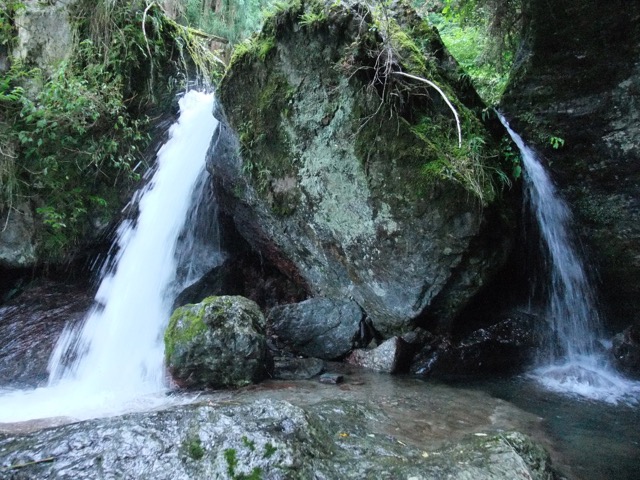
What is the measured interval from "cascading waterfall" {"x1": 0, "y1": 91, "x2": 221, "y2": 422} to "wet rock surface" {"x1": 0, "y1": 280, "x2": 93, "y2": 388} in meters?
0.18

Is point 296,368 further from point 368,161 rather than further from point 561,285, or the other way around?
point 561,285

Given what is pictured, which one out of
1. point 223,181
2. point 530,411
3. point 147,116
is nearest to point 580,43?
point 530,411

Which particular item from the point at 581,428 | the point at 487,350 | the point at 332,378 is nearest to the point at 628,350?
the point at 487,350

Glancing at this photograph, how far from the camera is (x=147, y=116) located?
7727 mm

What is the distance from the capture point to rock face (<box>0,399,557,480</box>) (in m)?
2.26

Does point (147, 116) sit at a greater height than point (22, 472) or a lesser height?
greater

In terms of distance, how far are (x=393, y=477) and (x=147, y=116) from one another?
731 centimetres

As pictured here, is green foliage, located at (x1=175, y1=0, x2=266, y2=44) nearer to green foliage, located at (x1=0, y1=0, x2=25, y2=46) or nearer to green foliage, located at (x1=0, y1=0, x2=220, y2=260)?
green foliage, located at (x1=0, y1=0, x2=220, y2=260)

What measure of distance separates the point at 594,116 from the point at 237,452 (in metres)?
5.68

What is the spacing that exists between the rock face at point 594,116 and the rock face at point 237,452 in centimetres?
400

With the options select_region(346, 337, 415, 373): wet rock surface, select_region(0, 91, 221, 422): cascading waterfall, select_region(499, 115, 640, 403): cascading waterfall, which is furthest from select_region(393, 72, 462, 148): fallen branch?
select_region(0, 91, 221, 422): cascading waterfall

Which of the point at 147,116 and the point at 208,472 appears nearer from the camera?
the point at 208,472

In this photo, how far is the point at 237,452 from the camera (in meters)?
2.31

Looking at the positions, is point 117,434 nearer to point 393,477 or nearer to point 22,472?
point 22,472
